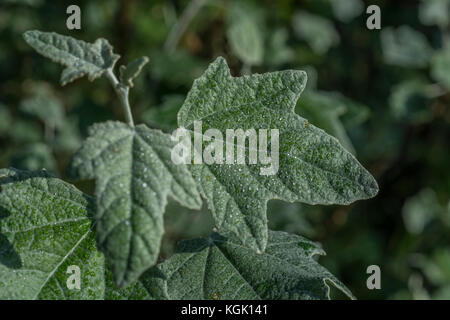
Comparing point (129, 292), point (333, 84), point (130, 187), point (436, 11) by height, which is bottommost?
point (129, 292)

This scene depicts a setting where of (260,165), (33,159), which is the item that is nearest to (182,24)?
(33,159)

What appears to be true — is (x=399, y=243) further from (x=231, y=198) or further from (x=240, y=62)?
(x=231, y=198)

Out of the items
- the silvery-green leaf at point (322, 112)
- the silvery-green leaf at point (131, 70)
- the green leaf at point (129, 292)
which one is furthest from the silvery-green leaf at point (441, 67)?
the green leaf at point (129, 292)

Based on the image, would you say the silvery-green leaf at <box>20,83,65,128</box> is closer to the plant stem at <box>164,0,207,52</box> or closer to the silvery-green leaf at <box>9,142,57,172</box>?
the silvery-green leaf at <box>9,142,57,172</box>

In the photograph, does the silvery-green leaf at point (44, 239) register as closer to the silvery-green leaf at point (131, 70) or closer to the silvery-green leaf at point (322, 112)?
the silvery-green leaf at point (131, 70)

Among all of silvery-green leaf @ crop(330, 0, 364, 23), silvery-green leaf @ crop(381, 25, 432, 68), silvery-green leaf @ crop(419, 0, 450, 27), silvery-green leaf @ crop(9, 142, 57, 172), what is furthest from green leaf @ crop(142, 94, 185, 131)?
silvery-green leaf @ crop(419, 0, 450, 27)

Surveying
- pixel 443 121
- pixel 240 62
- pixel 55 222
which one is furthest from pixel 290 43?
pixel 55 222

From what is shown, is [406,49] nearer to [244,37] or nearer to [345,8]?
[345,8]
